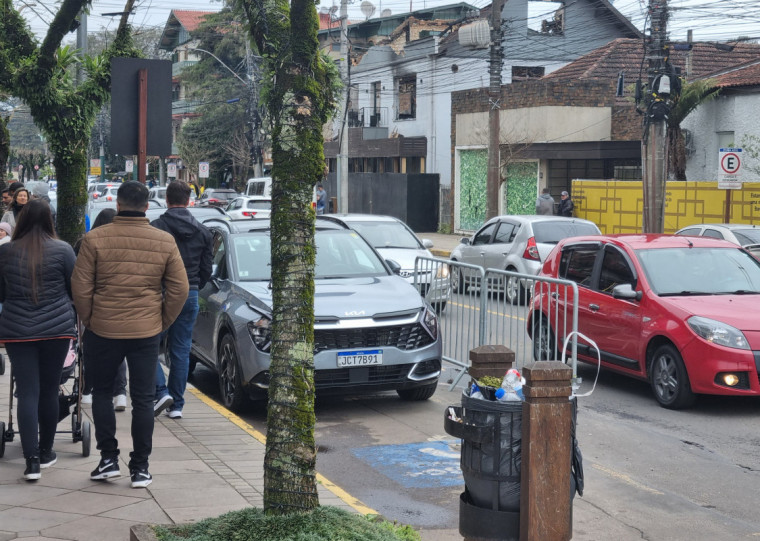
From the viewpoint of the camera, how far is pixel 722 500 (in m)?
6.88

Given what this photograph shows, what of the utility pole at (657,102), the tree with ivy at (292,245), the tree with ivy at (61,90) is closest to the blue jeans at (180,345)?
the tree with ivy at (61,90)

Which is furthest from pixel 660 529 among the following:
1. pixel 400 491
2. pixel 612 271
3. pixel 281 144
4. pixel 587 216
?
pixel 587 216

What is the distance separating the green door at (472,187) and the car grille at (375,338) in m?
28.9

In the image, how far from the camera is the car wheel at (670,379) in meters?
9.46

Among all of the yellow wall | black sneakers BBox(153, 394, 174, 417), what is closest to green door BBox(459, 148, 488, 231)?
the yellow wall

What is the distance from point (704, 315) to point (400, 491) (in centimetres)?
398

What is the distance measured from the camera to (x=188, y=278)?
8516 mm

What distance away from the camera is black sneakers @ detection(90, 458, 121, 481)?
20.7 feet

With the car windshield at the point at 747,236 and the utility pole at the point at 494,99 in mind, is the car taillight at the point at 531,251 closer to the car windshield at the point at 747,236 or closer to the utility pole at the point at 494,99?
the car windshield at the point at 747,236

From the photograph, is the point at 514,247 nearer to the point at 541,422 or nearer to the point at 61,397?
the point at 61,397

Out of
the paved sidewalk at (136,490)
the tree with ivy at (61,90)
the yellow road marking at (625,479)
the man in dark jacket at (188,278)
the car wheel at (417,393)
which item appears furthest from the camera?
the tree with ivy at (61,90)

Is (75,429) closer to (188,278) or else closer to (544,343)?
(188,278)

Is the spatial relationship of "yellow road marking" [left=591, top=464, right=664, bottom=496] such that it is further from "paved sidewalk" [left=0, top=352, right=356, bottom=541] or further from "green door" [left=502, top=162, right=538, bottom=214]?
"green door" [left=502, top=162, right=538, bottom=214]

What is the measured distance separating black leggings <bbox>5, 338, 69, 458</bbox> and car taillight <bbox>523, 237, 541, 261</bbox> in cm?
1250
